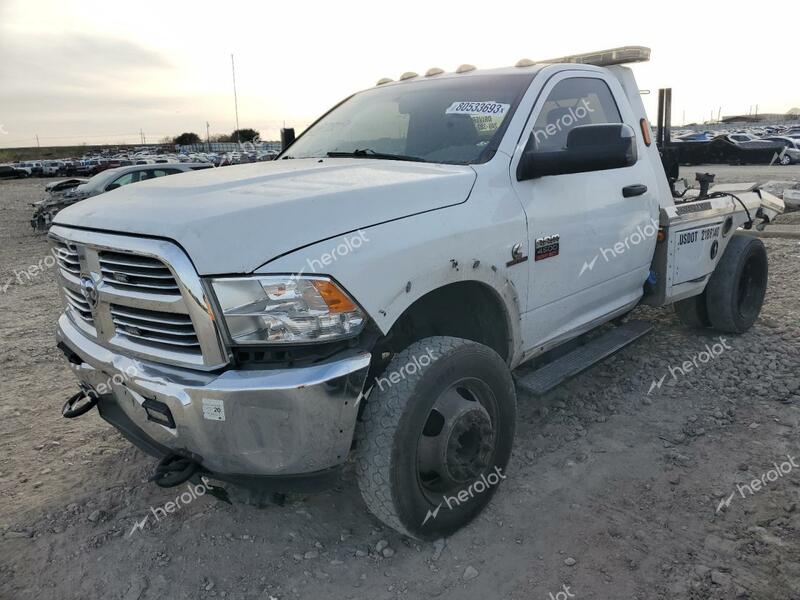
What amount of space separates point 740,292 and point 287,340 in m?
4.45

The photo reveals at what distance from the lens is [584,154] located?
2.93m

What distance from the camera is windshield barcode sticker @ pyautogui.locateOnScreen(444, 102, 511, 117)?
3221 mm

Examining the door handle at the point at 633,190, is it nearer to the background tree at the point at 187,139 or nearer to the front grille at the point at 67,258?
the front grille at the point at 67,258

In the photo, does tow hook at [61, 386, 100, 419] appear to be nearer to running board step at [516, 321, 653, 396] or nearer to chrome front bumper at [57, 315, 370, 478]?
chrome front bumper at [57, 315, 370, 478]

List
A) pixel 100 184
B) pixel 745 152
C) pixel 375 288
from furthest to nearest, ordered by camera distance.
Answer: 1. pixel 745 152
2. pixel 100 184
3. pixel 375 288

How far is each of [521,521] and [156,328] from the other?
1786 millimetres

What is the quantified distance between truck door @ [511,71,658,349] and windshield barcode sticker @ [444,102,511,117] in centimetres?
16

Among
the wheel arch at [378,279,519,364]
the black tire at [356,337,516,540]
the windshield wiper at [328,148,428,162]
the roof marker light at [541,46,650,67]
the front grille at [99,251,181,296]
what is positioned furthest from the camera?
the roof marker light at [541,46,650,67]

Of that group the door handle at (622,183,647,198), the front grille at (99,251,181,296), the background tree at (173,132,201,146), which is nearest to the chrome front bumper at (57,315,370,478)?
the front grille at (99,251,181,296)

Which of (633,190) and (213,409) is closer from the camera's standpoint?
(213,409)

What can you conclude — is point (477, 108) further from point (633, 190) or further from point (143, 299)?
point (143, 299)

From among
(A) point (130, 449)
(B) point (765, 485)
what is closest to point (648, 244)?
(B) point (765, 485)

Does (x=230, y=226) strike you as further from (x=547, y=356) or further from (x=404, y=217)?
(x=547, y=356)

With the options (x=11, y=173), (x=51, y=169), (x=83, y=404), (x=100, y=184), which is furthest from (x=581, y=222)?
(x=51, y=169)
